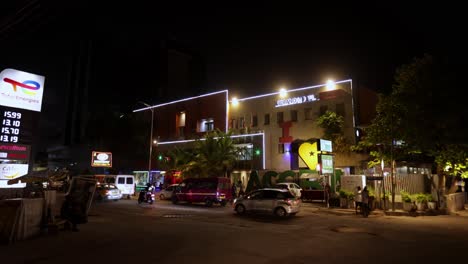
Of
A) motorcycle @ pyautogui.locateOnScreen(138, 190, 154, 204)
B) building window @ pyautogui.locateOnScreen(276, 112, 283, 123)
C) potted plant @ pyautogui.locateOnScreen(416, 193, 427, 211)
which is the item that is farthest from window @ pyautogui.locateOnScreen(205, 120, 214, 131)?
potted plant @ pyautogui.locateOnScreen(416, 193, 427, 211)

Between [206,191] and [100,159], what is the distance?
84.5 feet

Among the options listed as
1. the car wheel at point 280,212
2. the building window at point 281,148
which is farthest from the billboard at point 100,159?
the car wheel at point 280,212

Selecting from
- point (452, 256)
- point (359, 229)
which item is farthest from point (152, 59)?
point (452, 256)

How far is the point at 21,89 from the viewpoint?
19984 mm

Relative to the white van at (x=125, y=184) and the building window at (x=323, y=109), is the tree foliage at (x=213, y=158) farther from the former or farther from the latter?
the building window at (x=323, y=109)

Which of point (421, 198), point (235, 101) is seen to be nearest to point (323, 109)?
point (235, 101)

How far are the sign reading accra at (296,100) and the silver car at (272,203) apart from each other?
18.6m

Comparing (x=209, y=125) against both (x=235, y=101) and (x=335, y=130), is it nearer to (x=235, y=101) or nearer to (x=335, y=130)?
(x=235, y=101)

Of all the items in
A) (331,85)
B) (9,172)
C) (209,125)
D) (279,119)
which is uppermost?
(331,85)

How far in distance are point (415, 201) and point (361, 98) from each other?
589 inches

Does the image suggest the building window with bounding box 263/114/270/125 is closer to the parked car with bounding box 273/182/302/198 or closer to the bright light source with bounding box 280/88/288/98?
the bright light source with bounding box 280/88/288/98

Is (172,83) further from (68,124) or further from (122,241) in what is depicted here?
(122,241)

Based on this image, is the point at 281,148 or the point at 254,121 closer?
the point at 281,148

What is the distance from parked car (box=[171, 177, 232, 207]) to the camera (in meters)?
25.9
